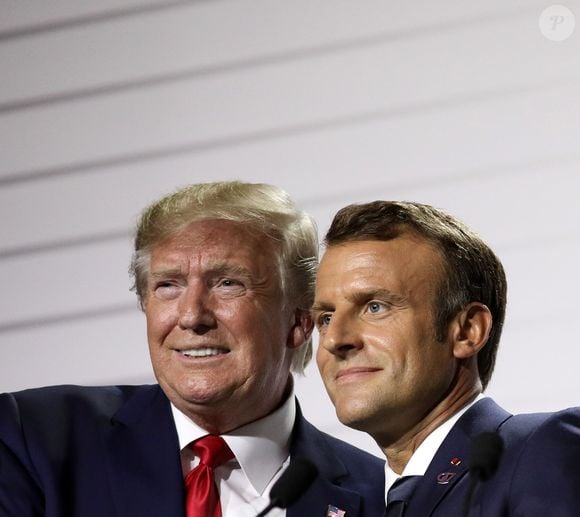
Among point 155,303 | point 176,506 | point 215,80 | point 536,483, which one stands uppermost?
point 215,80


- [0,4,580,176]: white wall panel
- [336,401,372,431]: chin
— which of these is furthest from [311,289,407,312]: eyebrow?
[0,4,580,176]: white wall panel

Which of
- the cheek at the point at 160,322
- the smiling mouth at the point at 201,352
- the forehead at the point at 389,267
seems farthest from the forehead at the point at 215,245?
the forehead at the point at 389,267

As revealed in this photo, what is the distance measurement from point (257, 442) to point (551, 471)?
3.76 ft

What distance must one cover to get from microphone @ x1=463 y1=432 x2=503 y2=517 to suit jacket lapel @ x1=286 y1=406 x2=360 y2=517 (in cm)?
95

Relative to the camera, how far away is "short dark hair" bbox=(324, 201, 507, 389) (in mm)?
2982

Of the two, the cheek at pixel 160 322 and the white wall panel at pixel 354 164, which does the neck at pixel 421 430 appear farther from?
the white wall panel at pixel 354 164

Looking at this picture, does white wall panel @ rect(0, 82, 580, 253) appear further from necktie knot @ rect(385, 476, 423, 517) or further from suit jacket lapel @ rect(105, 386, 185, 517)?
necktie knot @ rect(385, 476, 423, 517)

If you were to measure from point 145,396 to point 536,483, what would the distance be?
1391 mm

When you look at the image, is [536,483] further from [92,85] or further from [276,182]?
[92,85]

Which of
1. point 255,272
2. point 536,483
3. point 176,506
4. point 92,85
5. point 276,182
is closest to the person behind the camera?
point 536,483

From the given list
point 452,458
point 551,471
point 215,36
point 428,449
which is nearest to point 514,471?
point 551,471

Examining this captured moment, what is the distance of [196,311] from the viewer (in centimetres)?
338

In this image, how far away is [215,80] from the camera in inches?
192

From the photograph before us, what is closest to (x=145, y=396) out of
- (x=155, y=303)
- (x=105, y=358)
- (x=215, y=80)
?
(x=155, y=303)
